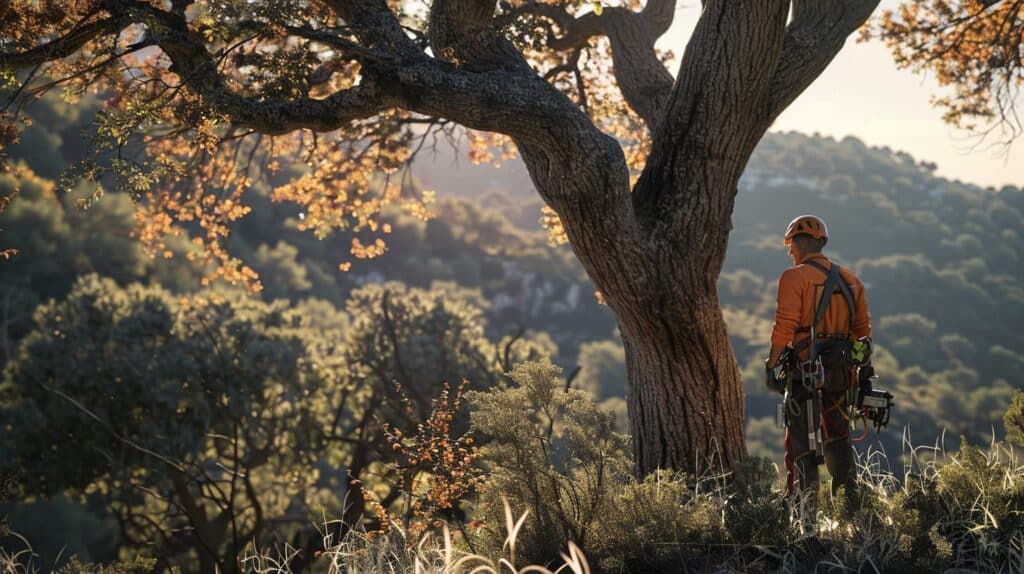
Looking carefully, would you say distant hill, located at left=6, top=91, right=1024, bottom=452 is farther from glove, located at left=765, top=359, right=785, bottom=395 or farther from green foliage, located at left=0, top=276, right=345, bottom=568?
glove, located at left=765, top=359, right=785, bottom=395

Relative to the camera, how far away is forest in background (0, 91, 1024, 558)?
18.6 meters

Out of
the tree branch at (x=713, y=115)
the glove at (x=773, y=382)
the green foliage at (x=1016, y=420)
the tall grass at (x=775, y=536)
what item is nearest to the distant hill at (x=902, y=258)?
the green foliage at (x=1016, y=420)

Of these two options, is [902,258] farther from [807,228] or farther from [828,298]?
[828,298]

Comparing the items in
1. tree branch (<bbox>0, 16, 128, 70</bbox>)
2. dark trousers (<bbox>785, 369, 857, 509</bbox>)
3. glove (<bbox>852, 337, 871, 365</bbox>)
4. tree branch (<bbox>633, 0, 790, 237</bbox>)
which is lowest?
dark trousers (<bbox>785, 369, 857, 509</bbox>)

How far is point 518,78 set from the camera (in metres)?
5.35

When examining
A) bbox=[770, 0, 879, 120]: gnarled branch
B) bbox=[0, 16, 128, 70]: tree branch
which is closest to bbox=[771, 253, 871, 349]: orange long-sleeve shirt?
bbox=[770, 0, 879, 120]: gnarled branch

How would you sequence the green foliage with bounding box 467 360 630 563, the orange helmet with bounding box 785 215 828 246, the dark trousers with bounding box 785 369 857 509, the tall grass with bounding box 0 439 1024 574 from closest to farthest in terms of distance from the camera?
the tall grass with bounding box 0 439 1024 574, the green foliage with bounding box 467 360 630 563, the dark trousers with bounding box 785 369 857 509, the orange helmet with bounding box 785 215 828 246

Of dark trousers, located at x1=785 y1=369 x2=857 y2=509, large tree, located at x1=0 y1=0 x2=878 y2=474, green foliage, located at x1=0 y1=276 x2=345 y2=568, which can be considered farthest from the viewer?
green foliage, located at x1=0 y1=276 x2=345 y2=568

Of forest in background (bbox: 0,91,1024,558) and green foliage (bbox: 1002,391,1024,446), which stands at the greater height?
forest in background (bbox: 0,91,1024,558)

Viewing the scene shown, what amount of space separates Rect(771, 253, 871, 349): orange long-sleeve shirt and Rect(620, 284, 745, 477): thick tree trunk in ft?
1.89

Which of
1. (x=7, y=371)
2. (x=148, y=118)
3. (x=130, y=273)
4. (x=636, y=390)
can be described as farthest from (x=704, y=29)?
(x=130, y=273)

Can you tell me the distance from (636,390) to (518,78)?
2474 millimetres

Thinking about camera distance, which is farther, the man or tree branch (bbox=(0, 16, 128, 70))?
tree branch (bbox=(0, 16, 128, 70))

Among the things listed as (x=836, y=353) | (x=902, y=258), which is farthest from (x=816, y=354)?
(x=902, y=258)
